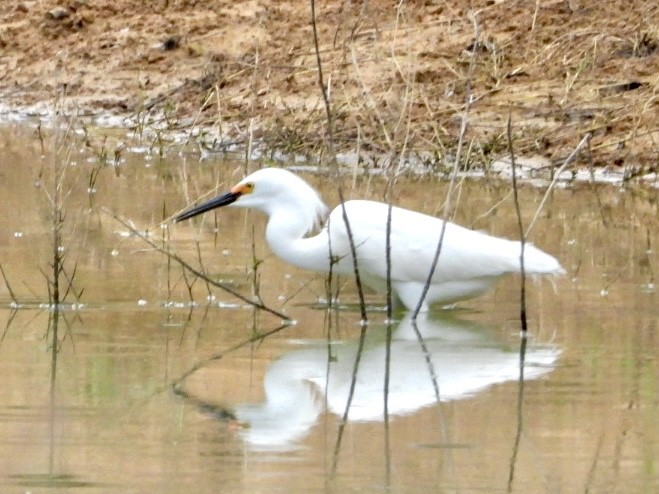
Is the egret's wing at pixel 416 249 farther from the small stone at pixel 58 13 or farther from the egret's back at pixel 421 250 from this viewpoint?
the small stone at pixel 58 13

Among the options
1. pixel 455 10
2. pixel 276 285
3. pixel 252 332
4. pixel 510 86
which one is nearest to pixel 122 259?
pixel 276 285

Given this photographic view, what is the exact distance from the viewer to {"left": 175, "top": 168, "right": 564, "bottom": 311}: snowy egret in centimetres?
742

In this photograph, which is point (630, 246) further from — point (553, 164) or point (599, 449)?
point (599, 449)

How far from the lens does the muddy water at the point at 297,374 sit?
4.52 m

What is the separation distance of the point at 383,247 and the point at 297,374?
5.62 feet

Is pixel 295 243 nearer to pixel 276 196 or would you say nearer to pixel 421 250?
pixel 276 196

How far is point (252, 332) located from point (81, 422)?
66.9 inches

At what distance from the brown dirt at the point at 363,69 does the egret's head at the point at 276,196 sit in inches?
103

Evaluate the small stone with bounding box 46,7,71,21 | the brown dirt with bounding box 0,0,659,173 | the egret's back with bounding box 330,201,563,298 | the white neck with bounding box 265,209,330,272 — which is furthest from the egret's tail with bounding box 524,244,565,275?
the small stone with bounding box 46,7,71,21

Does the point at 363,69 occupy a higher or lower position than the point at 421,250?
higher

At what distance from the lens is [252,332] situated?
6.66m

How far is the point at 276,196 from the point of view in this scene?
7746 millimetres

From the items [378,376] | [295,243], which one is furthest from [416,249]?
[378,376]

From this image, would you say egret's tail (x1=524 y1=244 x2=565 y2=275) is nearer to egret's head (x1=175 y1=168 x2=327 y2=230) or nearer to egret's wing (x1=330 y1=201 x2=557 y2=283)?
egret's wing (x1=330 y1=201 x2=557 y2=283)
